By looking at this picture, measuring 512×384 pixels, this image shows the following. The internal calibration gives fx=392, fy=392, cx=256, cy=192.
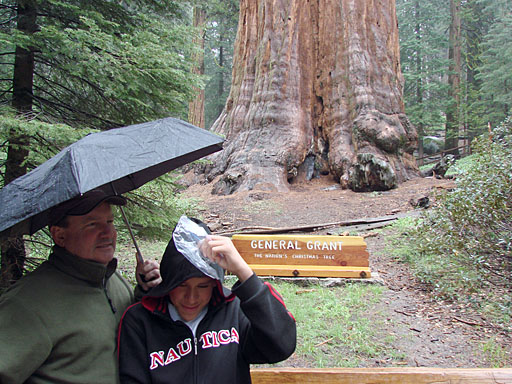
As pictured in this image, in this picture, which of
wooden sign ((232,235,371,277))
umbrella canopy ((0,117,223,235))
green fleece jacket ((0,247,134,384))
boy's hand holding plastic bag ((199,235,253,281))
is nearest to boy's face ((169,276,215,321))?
boy's hand holding plastic bag ((199,235,253,281))

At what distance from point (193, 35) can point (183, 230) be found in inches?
108

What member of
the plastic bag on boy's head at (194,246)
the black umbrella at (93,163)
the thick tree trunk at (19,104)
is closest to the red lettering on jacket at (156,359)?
the plastic bag on boy's head at (194,246)

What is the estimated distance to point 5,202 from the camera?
5.49ft

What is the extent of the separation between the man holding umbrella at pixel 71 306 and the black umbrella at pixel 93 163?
251 millimetres

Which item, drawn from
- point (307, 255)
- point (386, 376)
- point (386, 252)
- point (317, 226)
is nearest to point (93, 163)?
point (386, 376)

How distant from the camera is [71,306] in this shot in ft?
5.65

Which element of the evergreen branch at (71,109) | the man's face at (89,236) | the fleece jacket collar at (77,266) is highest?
the evergreen branch at (71,109)

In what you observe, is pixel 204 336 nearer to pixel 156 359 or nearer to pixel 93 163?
pixel 156 359

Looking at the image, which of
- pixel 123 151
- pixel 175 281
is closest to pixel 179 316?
pixel 175 281

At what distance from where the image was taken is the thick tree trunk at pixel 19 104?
10.4 ft

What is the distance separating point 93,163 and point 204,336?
89 cm

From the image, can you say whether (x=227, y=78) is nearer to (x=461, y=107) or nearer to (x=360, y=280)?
(x=461, y=107)

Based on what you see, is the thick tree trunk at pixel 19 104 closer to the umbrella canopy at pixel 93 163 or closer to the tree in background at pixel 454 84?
the umbrella canopy at pixel 93 163

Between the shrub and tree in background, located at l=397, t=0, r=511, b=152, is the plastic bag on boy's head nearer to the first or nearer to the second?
the shrub
